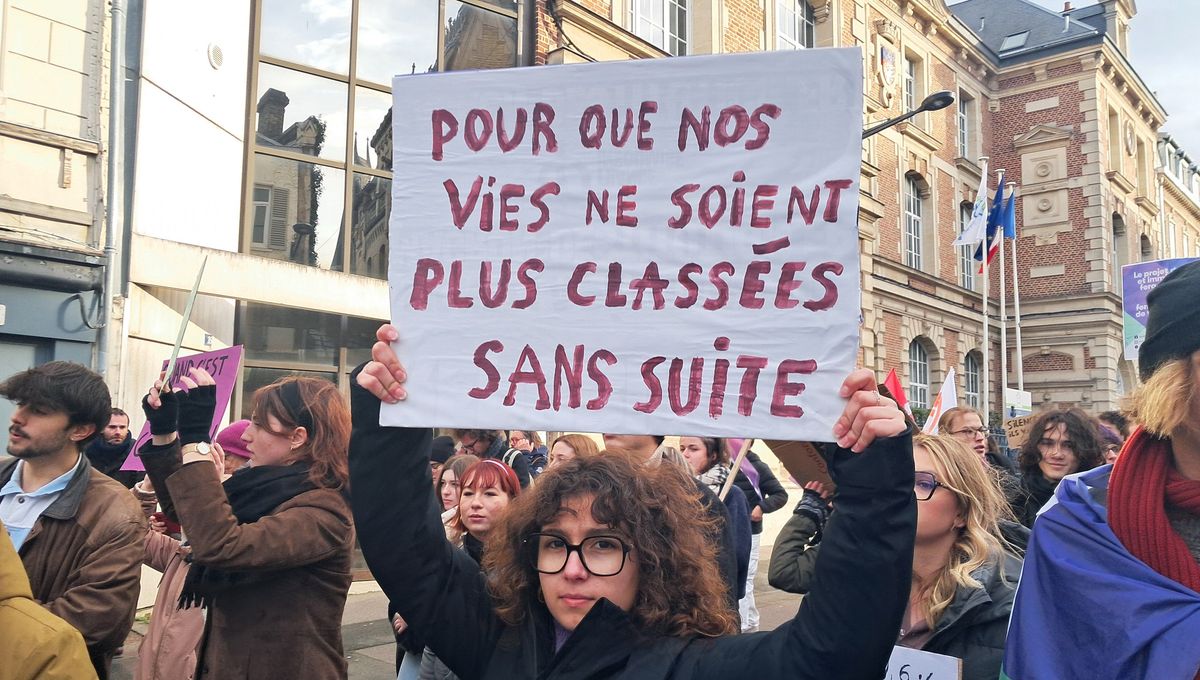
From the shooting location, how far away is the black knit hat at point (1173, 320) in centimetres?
183

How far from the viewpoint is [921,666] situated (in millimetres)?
2391

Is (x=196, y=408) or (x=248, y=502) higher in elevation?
(x=196, y=408)

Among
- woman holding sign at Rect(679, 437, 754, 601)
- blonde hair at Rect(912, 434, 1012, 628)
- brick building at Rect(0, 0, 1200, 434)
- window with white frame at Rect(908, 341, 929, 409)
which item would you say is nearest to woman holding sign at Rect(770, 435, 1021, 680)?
blonde hair at Rect(912, 434, 1012, 628)

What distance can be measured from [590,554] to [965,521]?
47.9 inches

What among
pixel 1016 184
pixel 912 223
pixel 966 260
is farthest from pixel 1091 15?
pixel 912 223

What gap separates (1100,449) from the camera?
184 inches

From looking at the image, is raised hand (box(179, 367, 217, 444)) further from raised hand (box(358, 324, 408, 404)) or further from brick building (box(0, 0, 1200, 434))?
brick building (box(0, 0, 1200, 434))

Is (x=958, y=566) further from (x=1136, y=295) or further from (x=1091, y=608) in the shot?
(x=1136, y=295)

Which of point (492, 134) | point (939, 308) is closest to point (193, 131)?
point (492, 134)

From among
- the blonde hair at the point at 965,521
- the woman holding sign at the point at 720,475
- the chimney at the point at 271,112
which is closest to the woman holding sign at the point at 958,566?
the blonde hair at the point at 965,521

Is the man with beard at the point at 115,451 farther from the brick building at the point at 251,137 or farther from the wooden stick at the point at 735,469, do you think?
the wooden stick at the point at 735,469

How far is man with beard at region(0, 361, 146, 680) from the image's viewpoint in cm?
306

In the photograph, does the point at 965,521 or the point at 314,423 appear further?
the point at 314,423

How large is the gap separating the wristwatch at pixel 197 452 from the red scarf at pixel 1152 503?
8.10ft
